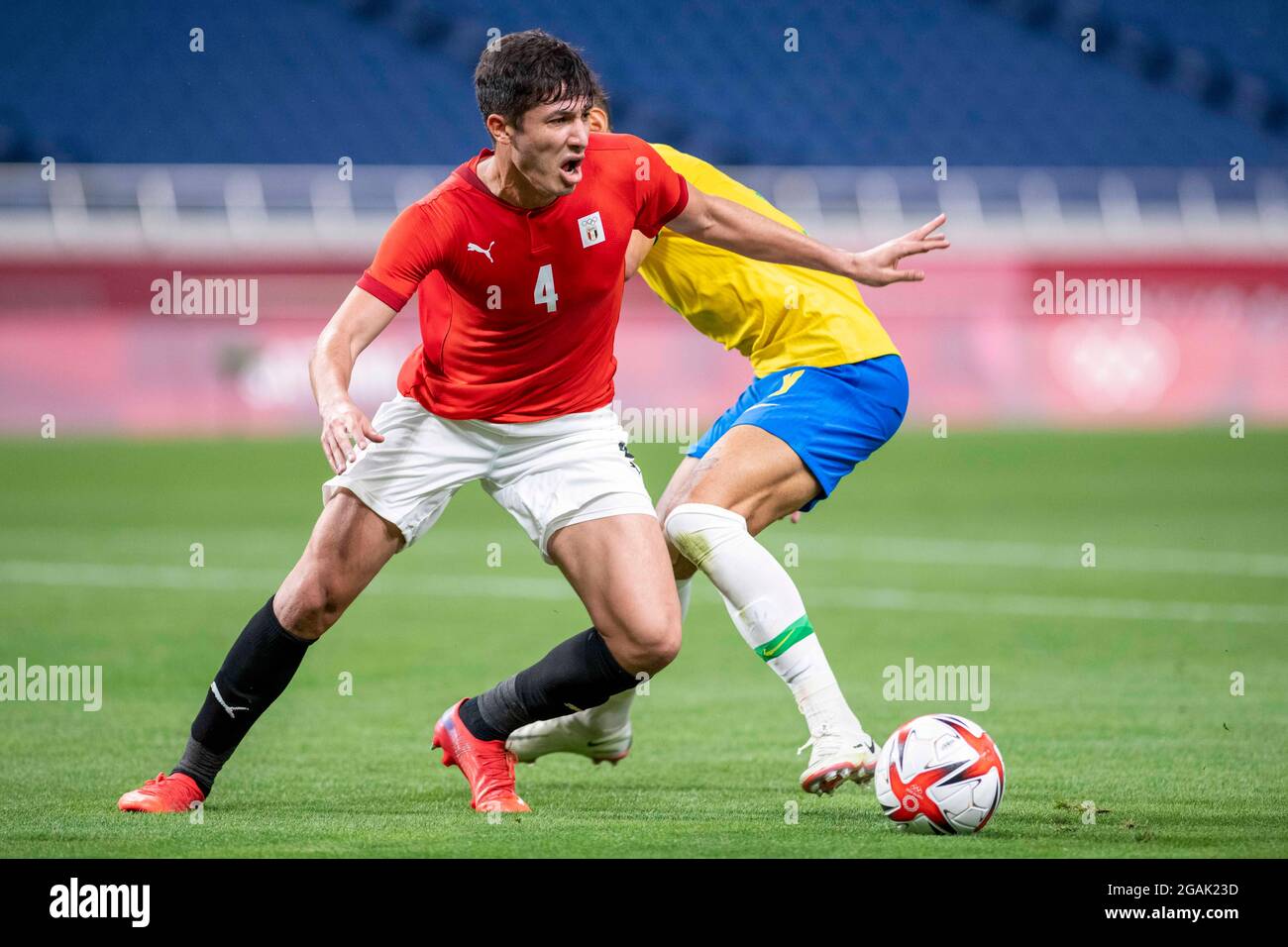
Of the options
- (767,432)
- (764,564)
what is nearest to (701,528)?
(764,564)

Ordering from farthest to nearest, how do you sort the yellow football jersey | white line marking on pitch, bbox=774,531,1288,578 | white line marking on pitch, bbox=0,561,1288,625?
white line marking on pitch, bbox=774,531,1288,578
white line marking on pitch, bbox=0,561,1288,625
the yellow football jersey

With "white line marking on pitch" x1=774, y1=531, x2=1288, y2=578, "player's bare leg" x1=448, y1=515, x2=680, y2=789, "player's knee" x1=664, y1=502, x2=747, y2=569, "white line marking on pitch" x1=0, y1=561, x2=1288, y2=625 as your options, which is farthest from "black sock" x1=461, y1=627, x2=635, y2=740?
"white line marking on pitch" x1=774, y1=531, x2=1288, y2=578

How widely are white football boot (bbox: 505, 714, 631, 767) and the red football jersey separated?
3.78 ft

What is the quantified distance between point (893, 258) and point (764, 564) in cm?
106

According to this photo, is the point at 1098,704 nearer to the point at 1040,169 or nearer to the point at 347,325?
the point at 347,325

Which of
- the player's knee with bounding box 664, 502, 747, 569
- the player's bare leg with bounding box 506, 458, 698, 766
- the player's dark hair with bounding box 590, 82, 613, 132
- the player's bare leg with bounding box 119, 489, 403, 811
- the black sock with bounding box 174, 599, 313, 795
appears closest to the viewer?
the player's bare leg with bounding box 119, 489, 403, 811

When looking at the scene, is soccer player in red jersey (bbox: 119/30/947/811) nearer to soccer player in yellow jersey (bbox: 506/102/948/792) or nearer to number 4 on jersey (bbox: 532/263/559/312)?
number 4 on jersey (bbox: 532/263/559/312)

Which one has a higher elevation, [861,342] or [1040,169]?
[1040,169]

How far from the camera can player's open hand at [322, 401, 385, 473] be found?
438 cm

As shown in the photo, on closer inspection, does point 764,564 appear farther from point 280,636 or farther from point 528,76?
point 528,76

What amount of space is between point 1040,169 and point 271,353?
45.9 feet
